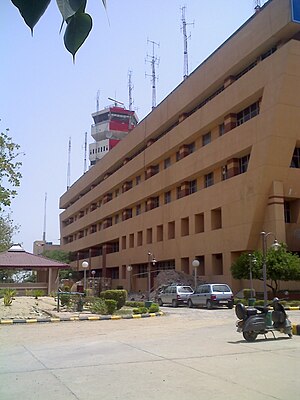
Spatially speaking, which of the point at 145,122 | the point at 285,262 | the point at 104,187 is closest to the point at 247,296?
the point at 285,262

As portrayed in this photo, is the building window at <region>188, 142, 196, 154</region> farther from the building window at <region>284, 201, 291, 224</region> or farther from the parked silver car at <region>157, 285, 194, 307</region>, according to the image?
the parked silver car at <region>157, 285, 194, 307</region>

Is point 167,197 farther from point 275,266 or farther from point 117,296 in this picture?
point 117,296

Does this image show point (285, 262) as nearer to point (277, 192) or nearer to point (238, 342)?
point (277, 192)

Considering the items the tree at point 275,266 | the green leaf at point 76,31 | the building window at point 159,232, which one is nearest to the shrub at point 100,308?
the tree at point 275,266

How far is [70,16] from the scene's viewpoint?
6.38 feet

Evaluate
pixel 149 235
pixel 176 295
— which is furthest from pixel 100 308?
pixel 149 235

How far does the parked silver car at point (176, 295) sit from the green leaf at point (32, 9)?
3431 cm

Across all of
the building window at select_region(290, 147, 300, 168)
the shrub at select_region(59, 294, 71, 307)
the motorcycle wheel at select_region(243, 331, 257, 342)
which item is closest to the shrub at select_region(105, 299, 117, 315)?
the shrub at select_region(59, 294, 71, 307)

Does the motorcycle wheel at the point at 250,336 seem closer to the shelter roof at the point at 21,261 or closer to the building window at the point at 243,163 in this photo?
the building window at the point at 243,163

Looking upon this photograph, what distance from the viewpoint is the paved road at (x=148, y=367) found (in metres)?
7.12

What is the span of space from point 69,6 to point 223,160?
39739mm

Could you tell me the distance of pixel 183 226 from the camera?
48562mm

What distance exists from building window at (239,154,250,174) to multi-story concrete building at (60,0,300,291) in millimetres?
87

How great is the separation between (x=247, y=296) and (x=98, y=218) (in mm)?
44524
